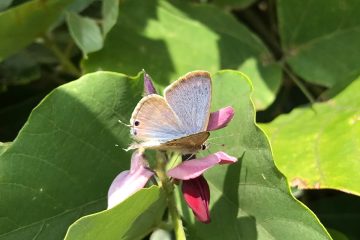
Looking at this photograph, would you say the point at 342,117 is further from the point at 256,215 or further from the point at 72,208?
the point at 72,208

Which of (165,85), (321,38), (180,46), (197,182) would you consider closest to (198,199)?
(197,182)

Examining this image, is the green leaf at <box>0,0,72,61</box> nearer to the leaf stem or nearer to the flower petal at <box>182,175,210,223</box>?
the leaf stem

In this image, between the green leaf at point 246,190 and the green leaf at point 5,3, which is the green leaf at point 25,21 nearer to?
the green leaf at point 5,3

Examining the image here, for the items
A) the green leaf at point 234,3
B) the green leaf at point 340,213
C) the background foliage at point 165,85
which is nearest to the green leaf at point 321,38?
the background foliage at point 165,85

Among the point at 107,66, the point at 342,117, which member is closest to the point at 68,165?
the point at 107,66

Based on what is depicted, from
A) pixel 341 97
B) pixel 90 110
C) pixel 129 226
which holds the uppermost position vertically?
pixel 90 110

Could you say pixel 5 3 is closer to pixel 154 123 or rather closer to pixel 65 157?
pixel 65 157

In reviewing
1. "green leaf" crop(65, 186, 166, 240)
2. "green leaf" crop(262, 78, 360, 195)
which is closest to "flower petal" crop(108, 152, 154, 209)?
"green leaf" crop(65, 186, 166, 240)
